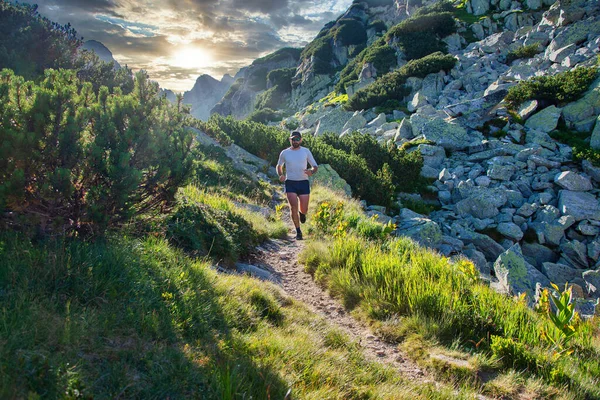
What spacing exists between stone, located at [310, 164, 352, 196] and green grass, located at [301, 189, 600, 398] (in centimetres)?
821

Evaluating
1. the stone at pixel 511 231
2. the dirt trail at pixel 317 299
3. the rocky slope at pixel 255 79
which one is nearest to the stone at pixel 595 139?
the stone at pixel 511 231

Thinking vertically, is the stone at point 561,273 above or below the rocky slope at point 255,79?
below

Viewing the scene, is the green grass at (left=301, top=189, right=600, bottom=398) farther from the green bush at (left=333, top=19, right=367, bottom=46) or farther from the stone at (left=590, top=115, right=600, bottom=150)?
the green bush at (left=333, top=19, right=367, bottom=46)

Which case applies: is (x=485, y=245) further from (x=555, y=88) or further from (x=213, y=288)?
(x=555, y=88)

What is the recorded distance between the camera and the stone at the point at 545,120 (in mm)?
18703

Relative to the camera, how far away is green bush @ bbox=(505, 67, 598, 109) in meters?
19.0

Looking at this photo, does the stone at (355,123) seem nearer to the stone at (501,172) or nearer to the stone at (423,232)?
the stone at (501,172)

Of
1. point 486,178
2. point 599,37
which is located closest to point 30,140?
point 486,178

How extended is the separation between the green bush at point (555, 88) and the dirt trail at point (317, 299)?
61.4 feet

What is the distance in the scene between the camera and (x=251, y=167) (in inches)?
666

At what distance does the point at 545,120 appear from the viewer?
19.0 metres

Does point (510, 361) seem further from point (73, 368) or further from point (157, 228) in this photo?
point (157, 228)

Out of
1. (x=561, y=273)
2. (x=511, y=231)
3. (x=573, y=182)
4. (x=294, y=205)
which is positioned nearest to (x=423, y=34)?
(x=573, y=182)

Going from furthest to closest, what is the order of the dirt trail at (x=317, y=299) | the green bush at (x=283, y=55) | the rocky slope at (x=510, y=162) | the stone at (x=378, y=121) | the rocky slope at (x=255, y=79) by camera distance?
the green bush at (x=283, y=55), the rocky slope at (x=255, y=79), the stone at (x=378, y=121), the rocky slope at (x=510, y=162), the dirt trail at (x=317, y=299)
